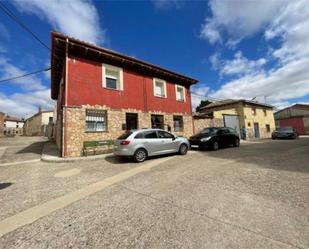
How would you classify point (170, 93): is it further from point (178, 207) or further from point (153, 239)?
point (153, 239)

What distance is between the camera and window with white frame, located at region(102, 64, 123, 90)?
11594 mm

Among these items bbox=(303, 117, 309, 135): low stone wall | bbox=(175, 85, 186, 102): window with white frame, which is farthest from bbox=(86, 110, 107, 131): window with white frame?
bbox=(303, 117, 309, 135): low stone wall

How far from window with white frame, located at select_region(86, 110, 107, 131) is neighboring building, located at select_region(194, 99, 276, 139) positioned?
36.7ft

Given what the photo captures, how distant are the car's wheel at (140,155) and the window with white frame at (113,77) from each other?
5510 mm

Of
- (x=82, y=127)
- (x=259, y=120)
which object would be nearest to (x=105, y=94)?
(x=82, y=127)

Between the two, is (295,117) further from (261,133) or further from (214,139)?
(214,139)

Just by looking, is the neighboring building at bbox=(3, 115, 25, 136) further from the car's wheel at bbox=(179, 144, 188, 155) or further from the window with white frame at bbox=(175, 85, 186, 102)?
the car's wheel at bbox=(179, 144, 188, 155)

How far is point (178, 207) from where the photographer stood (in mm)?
3604

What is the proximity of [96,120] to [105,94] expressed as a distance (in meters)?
1.79

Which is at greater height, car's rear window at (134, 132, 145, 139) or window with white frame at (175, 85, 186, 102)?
window with white frame at (175, 85, 186, 102)

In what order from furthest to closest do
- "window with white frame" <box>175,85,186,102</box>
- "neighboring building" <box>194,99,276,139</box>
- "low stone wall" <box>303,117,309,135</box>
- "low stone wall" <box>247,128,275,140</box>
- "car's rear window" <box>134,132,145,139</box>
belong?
"low stone wall" <box>303,117,309,135</box>
"low stone wall" <box>247,128,275,140</box>
"neighboring building" <box>194,99,276,139</box>
"window with white frame" <box>175,85,186,102</box>
"car's rear window" <box>134,132,145,139</box>

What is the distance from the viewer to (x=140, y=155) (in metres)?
8.27

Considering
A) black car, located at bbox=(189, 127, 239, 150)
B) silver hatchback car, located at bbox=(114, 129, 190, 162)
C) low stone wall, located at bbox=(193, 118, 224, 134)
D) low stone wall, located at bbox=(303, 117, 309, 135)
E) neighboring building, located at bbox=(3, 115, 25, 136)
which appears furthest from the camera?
neighboring building, located at bbox=(3, 115, 25, 136)

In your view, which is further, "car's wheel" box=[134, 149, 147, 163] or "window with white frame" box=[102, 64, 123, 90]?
"window with white frame" box=[102, 64, 123, 90]
